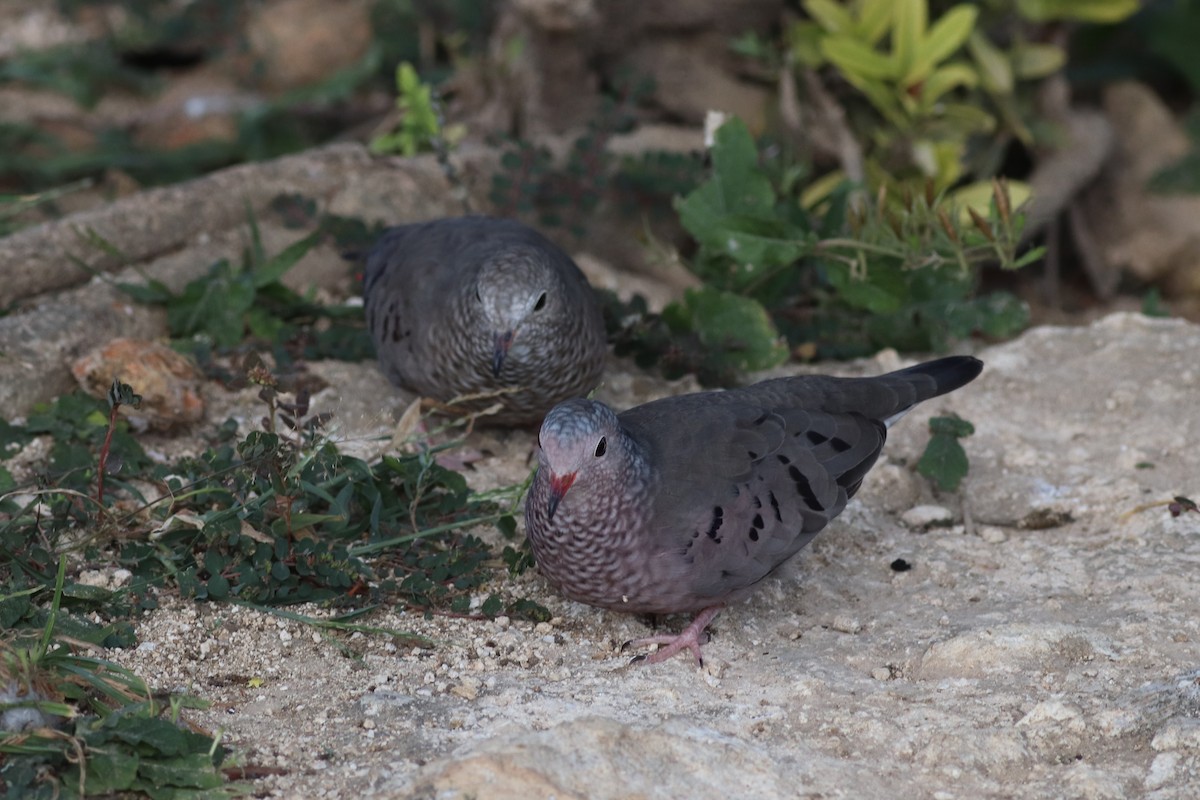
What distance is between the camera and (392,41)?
816cm

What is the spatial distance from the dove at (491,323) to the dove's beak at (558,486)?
1122 millimetres

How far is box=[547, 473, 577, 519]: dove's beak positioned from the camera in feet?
12.2

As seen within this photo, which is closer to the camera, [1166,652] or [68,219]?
[1166,652]

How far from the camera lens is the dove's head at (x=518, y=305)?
15.6ft

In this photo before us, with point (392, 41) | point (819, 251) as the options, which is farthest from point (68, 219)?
point (819, 251)

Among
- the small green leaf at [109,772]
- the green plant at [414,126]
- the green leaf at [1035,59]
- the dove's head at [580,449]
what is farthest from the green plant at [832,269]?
the small green leaf at [109,772]

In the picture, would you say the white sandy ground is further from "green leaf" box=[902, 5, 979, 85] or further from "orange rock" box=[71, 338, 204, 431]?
"green leaf" box=[902, 5, 979, 85]

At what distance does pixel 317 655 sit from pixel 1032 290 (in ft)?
20.4

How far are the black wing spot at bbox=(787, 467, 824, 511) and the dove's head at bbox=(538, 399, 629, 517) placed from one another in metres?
0.63

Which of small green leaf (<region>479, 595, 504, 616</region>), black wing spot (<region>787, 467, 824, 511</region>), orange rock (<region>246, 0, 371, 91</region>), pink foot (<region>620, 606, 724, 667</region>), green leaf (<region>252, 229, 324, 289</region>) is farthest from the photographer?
orange rock (<region>246, 0, 371, 91</region>)

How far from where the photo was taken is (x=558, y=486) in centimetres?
373

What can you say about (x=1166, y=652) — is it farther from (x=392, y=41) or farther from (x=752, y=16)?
(x=392, y=41)

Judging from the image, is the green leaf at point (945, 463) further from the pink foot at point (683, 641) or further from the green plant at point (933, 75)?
the green plant at point (933, 75)

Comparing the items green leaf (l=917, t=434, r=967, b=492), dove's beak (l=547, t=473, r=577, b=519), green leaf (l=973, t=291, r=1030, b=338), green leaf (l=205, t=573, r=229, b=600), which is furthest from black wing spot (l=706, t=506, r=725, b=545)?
green leaf (l=973, t=291, r=1030, b=338)
